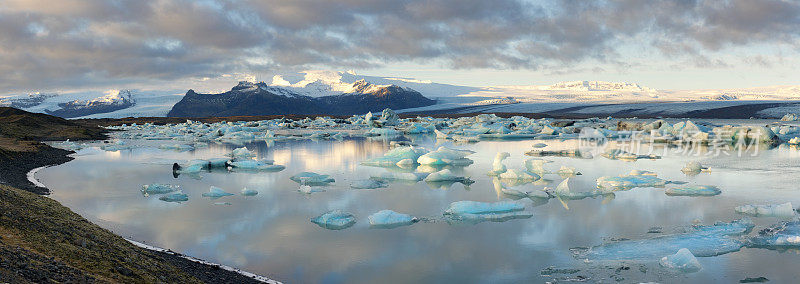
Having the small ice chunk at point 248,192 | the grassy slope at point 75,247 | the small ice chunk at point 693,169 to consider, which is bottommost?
the small ice chunk at point 693,169

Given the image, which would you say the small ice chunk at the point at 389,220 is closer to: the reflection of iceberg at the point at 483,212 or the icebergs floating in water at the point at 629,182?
the reflection of iceberg at the point at 483,212

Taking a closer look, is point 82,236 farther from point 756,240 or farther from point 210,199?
point 756,240

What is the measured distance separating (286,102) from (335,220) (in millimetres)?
132971

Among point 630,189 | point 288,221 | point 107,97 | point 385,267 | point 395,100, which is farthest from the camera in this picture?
point 107,97

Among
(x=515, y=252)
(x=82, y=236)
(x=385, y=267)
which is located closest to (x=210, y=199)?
(x=82, y=236)

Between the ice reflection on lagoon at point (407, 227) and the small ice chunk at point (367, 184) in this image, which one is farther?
the small ice chunk at point (367, 184)

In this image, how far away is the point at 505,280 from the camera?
16.6 ft

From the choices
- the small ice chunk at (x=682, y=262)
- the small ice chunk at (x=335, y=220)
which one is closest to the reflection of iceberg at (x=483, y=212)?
the small ice chunk at (x=335, y=220)

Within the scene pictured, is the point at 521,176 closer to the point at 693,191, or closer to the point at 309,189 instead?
the point at 693,191

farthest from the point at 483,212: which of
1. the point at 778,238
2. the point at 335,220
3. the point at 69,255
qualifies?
the point at 69,255

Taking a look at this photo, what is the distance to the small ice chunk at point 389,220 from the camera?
24.0ft

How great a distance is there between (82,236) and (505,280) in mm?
3967

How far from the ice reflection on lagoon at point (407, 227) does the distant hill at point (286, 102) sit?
361 ft

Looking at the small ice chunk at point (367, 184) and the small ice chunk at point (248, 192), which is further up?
the small ice chunk at point (248, 192)
